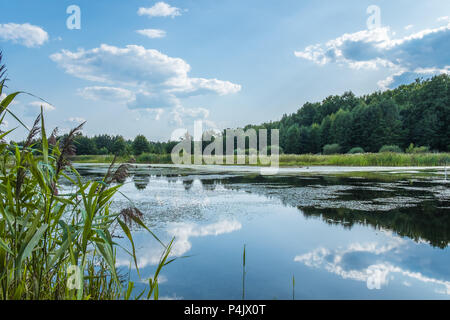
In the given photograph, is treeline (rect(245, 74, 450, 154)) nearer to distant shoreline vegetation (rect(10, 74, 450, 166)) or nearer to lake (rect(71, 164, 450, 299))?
distant shoreline vegetation (rect(10, 74, 450, 166))

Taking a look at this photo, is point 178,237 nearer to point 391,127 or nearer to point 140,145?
point 140,145

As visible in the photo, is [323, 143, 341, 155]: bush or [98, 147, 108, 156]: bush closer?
[98, 147, 108, 156]: bush

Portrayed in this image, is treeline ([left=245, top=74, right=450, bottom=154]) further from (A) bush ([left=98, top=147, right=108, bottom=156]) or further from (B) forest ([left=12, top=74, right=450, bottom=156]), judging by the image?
(A) bush ([left=98, top=147, right=108, bottom=156])

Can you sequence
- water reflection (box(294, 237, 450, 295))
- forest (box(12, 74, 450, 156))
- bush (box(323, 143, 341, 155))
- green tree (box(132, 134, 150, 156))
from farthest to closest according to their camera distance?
bush (box(323, 143, 341, 155)), green tree (box(132, 134, 150, 156)), forest (box(12, 74, 450, 156)), water reflection (box(294, 237, 450, 295))

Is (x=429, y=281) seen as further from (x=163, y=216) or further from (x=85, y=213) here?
(x=163, y=216)

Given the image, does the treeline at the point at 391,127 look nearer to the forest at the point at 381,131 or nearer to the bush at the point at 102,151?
the forest at the point at 381,131

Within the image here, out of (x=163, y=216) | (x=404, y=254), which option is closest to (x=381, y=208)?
(x=404, y=254)

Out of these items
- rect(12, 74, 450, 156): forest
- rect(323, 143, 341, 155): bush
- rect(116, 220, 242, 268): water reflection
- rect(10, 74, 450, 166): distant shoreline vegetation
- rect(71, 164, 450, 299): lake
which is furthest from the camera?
rect(323, 143, 341, 155): bush

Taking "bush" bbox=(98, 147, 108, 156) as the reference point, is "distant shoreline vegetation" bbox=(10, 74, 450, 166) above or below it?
above

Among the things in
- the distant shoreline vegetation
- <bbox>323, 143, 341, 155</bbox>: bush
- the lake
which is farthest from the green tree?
the lake

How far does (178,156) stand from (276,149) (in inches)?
552

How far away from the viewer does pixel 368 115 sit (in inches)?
1964

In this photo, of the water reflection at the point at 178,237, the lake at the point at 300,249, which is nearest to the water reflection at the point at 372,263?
the lake at the point at 300,249

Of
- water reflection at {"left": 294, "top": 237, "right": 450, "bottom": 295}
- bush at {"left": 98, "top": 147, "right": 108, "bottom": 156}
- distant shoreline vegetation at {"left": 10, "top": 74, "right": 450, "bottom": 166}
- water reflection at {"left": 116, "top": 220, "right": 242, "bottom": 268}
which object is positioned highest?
distant shoreline vegetation at {"left": 10, "top": 74, "right": 450, "bottom": 166}
